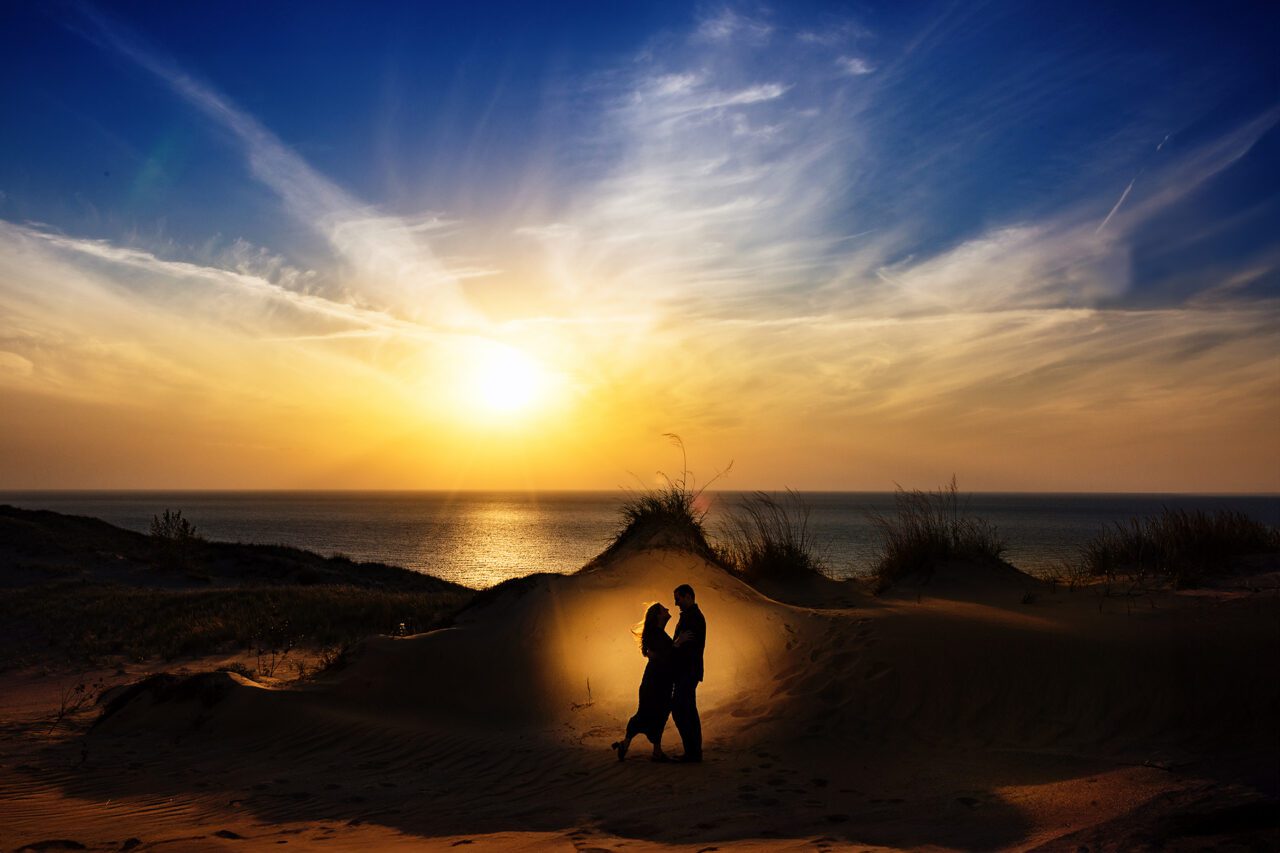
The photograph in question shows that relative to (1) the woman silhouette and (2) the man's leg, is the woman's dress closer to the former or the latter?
(1) the woman silhouette

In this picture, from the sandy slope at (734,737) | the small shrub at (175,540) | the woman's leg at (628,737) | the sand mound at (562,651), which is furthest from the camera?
the small shrub at (175,540)

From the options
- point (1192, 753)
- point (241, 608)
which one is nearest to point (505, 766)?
point (1192, 753)

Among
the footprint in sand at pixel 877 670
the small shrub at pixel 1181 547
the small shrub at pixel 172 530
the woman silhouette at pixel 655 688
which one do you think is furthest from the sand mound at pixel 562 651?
the small shrub at pixel 172 530

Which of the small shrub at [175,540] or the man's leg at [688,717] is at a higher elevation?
the small shrub at [175,540]

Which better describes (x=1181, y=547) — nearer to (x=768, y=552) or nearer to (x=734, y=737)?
(x=768, y=552)

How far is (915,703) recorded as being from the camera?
31.7 feet

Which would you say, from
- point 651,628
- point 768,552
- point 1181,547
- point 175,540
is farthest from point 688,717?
point 175,540

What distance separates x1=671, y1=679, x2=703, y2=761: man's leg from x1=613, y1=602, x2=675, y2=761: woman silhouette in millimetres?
129

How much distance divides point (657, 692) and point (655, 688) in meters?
0.05

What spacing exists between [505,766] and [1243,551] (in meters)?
14.1

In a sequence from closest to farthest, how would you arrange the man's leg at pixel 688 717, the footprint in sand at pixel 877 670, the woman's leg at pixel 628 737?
the man's leg at pixel 688 717
the woman's leg at pixel 628 737
the footprint in sand at pixel 877 670

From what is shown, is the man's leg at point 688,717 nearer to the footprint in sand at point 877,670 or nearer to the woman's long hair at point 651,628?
the woman's long hair at point 651,628

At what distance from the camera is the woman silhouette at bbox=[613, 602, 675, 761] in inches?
332

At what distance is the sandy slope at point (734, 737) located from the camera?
6246mm
